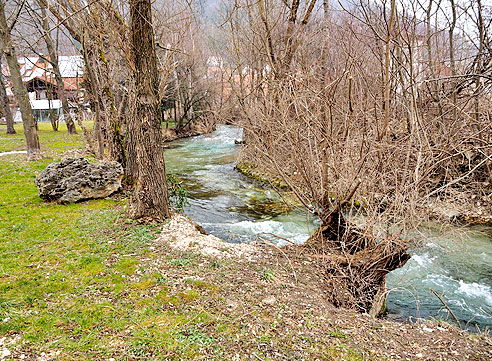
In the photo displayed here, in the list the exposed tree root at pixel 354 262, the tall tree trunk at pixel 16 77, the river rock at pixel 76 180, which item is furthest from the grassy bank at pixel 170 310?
the tall tree trunk at pixel 16 77

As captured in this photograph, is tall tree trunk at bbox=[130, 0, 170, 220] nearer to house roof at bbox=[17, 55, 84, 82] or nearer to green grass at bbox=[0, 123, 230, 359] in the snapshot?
green grass at bbox=[0, 123, 230, 359]

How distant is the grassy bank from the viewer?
125 inches

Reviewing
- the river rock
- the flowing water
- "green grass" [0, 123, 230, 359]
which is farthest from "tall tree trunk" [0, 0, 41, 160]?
the flowing water

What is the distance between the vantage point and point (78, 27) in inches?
369

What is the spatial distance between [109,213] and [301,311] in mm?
4629

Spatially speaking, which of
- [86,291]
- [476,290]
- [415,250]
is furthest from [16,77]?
[476,290]

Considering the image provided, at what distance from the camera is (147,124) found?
602 cm

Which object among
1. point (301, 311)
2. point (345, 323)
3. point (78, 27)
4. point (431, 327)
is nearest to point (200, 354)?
point (301, 311)

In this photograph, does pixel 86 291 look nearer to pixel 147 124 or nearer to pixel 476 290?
pixel 147 124

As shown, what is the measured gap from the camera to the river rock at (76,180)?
7422mm

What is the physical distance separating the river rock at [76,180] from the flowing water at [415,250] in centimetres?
248

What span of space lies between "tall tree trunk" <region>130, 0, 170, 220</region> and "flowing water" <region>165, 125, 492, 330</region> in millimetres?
1778

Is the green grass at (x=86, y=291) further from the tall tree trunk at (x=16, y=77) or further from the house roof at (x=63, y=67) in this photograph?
the house roof at (x=63, y=67)

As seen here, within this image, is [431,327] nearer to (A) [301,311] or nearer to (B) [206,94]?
(A) [301,311]
